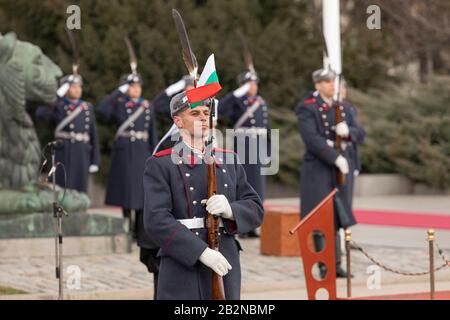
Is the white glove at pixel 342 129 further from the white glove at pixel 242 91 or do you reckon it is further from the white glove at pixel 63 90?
the white glove at pixel 63 90

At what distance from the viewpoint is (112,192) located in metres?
17.1

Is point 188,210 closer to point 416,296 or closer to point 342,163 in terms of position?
point 416,296

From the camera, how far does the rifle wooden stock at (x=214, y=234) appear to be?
23.4 feet

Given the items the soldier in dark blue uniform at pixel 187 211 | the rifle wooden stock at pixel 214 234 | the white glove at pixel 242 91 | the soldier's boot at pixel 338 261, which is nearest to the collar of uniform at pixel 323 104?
the soldier's boot at pixel 338 261

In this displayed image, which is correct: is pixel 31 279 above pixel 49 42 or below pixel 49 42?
below

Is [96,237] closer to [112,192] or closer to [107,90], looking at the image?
[112,192]

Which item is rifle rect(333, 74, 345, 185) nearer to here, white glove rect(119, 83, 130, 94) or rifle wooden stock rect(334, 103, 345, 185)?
rifle wooden stock rect(334, 103, 345, 185)

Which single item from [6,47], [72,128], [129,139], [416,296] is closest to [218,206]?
[416,296]

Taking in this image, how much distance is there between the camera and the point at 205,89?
7.12 meters

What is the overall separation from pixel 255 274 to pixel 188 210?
5.72m

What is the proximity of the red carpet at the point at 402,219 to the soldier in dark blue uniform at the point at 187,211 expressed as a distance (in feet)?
32.5
